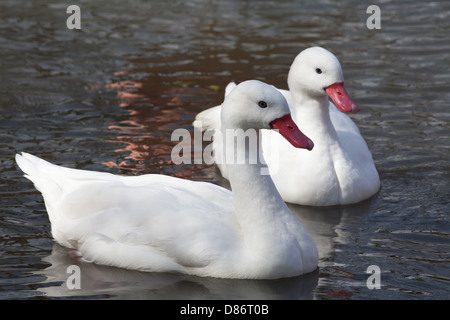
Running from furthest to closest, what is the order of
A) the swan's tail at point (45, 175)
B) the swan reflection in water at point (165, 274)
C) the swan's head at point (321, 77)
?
1. the swan's head at point (321, 77)
2. the swan's tail at point (45, 175)
3. the swan reflection in water at point (165, 274)

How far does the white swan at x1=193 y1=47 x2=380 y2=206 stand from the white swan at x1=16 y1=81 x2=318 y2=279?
1.39 m

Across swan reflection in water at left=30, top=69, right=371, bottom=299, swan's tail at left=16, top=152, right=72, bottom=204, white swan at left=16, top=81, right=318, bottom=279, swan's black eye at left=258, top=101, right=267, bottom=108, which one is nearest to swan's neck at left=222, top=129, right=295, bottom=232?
white swan at left=16, top=81, right=318, bottom=279

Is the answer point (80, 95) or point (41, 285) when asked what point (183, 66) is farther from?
point (41, 285)

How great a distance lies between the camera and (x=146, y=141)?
9758 mm

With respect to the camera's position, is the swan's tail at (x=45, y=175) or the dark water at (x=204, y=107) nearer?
the dark water at (x=204, y=107)

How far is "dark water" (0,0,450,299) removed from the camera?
672cm

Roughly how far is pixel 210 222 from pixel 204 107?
4353mm

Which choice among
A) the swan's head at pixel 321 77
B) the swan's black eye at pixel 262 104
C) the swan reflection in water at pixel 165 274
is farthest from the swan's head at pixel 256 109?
the swan's head at pixel 321 77

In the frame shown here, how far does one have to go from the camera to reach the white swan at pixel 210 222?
6.55 meters

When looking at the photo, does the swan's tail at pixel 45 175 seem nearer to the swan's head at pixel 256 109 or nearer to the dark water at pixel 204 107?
the dark water at pixel 204 107

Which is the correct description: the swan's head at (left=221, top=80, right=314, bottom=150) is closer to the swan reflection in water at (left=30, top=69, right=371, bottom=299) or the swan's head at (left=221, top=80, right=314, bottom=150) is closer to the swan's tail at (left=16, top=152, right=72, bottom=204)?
the swan reflection in water at (left=30, top=69, right=371, bottom=299)

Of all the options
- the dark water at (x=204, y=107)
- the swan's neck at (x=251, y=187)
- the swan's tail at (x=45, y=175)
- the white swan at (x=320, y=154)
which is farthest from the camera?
the white swan at (x=320, y=154)

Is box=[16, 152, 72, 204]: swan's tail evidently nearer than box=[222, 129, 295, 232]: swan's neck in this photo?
No

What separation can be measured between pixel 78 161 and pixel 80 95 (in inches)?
89.8
